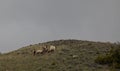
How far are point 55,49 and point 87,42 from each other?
21.4 ft

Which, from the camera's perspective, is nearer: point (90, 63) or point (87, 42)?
point (90, 63)

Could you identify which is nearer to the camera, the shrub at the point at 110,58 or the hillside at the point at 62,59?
the hillside at the point at 62,59

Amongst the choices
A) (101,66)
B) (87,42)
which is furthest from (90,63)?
(87,42)

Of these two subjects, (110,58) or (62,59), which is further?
(62,59)

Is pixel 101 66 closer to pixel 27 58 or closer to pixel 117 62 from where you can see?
pixel 117 62

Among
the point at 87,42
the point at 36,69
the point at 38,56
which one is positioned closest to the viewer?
the point at 36,69

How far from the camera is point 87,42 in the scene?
175 ft

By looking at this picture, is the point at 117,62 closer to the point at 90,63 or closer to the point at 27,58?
the point at 90,63

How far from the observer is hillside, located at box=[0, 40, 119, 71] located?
40.9 m

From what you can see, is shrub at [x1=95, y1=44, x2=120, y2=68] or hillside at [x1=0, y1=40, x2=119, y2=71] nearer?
hillside at [x1=0, y1=40, x2=119, y2=71]

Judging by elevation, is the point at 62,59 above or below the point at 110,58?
above

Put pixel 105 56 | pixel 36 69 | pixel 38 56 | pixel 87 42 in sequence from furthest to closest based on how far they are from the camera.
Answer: pixel 87 42 → pixel 38 56 → pixel 105 56 → pixel 36 69

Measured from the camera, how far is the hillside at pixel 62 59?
40.9 metres

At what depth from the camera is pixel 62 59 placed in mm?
43531
